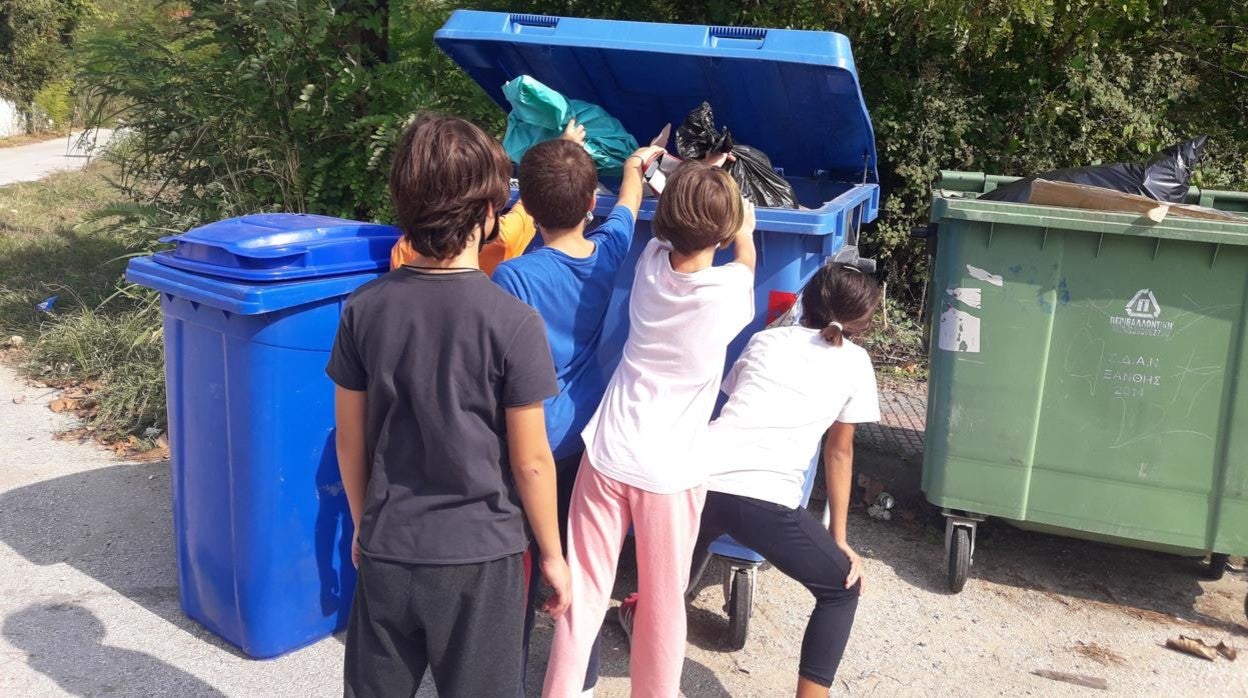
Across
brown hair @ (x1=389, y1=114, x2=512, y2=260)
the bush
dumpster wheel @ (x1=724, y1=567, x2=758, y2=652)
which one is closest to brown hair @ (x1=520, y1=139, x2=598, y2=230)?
brown hair @ (x1=389, y1=114, x2=512, y2=260)

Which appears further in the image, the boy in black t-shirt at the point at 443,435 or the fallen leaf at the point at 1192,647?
the fallen leaf at the point at 1192,647

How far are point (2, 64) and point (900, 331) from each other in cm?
1987

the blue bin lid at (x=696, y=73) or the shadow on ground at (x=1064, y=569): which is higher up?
the blue bin lid at (x=696, y=73)

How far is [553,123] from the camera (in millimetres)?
3477

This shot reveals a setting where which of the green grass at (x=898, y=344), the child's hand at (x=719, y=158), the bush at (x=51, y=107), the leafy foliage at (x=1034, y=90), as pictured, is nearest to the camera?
the child's hand at (x=719, y=158)

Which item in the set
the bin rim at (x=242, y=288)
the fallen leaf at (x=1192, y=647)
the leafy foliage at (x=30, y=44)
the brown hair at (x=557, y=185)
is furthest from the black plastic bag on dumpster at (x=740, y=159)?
the leafy foliage at (x=30, y=44)

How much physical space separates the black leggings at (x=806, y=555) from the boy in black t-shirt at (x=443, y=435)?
0.68 meters

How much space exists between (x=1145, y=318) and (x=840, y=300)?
4.33 ft

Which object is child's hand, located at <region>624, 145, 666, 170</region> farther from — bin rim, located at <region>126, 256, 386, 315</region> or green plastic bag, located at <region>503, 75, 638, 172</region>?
bin rim, located at <region>126, 256, 386, 315</region>

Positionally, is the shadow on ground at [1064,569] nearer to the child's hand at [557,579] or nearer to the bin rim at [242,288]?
the child's hand at [557,579]

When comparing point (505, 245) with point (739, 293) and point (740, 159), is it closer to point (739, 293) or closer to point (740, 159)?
point (739, 293)

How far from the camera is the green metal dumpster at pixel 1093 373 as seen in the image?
3348mm

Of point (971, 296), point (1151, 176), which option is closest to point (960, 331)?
point (971, 296)

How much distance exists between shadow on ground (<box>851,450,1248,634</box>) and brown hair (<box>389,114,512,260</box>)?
8.44 ft
